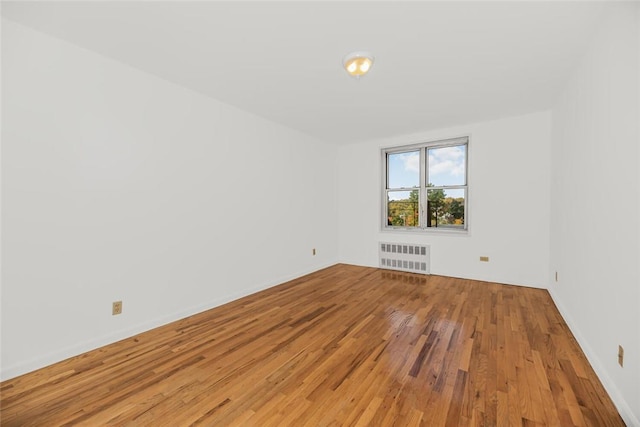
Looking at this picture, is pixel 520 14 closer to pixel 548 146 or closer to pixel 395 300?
pixel 548 146

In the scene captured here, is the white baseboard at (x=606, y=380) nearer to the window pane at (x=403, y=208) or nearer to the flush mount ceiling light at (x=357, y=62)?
the window pane at (x=403, y=208)

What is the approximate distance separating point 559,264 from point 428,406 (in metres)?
2.73

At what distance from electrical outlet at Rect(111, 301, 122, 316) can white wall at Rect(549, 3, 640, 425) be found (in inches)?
144

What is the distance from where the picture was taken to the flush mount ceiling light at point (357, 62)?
2174 mm

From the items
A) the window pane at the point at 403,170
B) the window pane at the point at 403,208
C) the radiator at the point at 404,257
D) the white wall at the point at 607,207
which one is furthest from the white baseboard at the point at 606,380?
the window pane at the point at 403,170

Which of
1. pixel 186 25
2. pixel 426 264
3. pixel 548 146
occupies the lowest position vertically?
pixel 426 264

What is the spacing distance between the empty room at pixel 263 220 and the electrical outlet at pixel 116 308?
24 millimetres

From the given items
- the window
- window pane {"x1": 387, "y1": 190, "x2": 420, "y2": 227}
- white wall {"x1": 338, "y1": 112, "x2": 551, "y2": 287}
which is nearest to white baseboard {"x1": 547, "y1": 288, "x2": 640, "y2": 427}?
white wall {"x1": 338, "y1": 112, "x2": 551, "y2": 287}

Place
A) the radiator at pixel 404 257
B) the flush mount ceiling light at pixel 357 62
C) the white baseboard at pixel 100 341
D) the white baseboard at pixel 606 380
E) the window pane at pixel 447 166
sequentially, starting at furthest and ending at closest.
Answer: the radiator at pixel 404 257
the window pane at pixel 447 166
the flush mount ceiling light at pixel 357 62
the white baseboard at pixel 100 341
the white baseboard at pixel 606 380

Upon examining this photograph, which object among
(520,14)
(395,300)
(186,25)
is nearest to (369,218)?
(395,300)

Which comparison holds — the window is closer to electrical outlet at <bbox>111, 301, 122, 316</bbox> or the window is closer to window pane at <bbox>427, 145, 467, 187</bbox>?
window pane at <bbox>427, 145, 467, 187</bbox>

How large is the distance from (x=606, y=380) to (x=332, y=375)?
5.87 feet

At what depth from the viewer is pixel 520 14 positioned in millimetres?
1758

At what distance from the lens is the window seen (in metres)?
4.42
